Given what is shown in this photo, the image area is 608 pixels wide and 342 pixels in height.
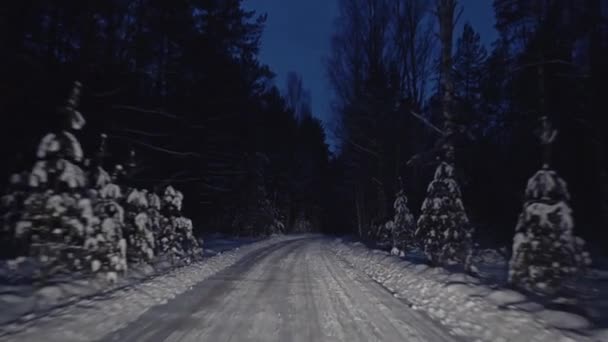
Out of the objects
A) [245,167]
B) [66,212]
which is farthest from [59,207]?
[245,167]

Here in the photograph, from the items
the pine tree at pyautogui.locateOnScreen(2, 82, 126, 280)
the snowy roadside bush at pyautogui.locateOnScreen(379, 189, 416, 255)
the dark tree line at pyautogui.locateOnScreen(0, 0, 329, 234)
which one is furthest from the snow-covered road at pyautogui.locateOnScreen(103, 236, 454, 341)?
the snowy roadside bush at pyautogui.locateOnScreen(379, 189, 416, 255)

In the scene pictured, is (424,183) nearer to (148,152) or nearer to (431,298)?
(148,152)

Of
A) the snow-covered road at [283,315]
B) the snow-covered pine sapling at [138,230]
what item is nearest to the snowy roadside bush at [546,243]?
the snow-covered road at [283,315]

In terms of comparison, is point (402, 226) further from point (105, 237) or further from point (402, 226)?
point (105, 237)

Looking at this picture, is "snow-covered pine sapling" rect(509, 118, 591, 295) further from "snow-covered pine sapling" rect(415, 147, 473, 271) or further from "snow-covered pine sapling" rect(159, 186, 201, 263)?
"snow-covered pine sapling" rect(159, 186, 201, 263)

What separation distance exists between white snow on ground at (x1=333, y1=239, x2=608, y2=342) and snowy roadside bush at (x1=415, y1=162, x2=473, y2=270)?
1.59 metres

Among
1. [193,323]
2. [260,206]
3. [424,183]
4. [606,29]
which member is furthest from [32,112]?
[260,206]

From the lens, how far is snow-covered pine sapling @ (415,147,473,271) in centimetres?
1195

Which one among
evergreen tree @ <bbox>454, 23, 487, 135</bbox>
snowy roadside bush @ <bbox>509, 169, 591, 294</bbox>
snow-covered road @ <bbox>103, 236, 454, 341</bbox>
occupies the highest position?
evergreen tree @ <bbox>454, 23, 487, 135</bbox>

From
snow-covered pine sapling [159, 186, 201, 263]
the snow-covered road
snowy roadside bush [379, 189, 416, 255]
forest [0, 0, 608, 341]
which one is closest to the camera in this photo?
the snow-covered road

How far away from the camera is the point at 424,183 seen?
90.1 ft

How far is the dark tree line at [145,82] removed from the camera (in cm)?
1094

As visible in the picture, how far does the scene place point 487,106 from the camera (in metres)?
23.8

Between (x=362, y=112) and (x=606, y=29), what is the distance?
12.5 metres
